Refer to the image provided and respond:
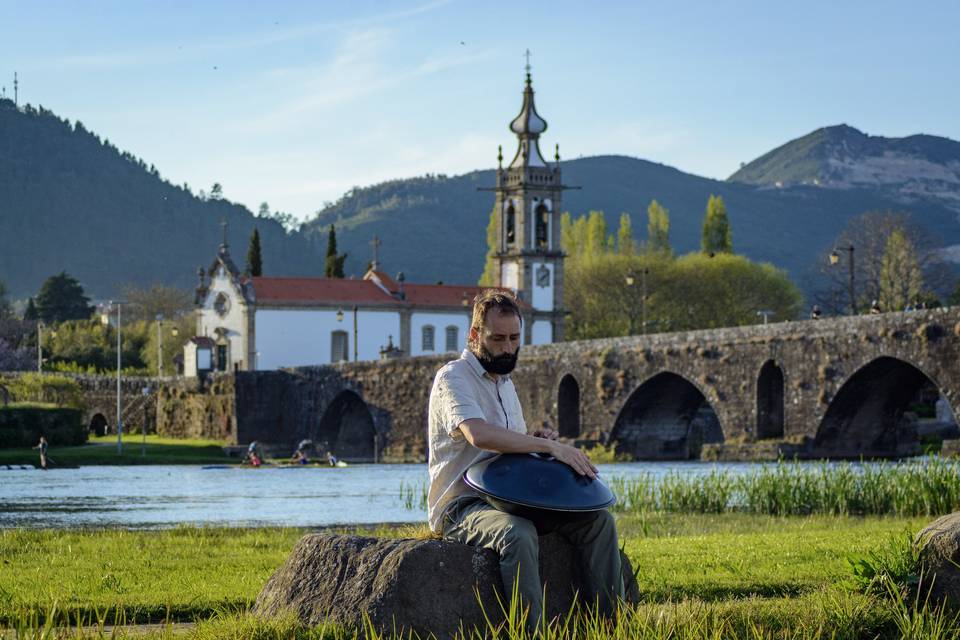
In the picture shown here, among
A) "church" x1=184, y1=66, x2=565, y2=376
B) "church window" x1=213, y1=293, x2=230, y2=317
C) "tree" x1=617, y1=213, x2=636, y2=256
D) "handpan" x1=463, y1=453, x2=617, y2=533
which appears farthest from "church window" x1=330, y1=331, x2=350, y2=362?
"handpan" x1=463, y1=453, x2=617, y2=533

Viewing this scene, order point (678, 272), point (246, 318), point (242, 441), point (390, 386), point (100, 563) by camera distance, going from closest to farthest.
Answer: point (100, 563) < point (390, 386) < point (242, 441) < point (246, 318) < point (678, 272)

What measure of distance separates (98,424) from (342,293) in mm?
15018

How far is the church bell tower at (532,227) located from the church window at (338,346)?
10.3 meters

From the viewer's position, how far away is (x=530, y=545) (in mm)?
7887

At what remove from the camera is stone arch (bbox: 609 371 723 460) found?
55.6 meters

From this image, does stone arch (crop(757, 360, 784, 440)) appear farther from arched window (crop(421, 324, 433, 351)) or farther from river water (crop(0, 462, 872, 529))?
arched window (crop(421, 324, 433, 351))

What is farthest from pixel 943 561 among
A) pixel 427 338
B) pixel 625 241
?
pixel 625 241

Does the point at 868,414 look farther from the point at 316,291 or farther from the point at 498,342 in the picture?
the point at 316,291

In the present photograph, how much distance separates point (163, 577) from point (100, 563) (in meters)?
1.40

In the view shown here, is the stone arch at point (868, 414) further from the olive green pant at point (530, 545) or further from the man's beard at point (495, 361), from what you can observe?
→ the olive green pant at point (530, 545)

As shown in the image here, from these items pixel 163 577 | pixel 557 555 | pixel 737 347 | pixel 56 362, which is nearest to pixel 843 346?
pixel 737 347

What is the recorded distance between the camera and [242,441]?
7250 cm

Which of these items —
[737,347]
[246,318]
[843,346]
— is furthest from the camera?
[246,318]

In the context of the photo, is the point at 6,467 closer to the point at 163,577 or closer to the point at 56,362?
the point at 163,577
